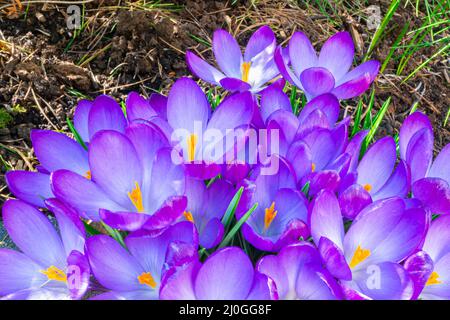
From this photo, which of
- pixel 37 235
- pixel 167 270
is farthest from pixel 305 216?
pixel 37 235

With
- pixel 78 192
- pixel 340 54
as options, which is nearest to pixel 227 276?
pixel 78 192

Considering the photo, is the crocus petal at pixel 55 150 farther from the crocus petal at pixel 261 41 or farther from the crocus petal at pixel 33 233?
the crocus petal at pixel 261 41

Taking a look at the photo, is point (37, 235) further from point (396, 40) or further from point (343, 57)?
point (396, 40)

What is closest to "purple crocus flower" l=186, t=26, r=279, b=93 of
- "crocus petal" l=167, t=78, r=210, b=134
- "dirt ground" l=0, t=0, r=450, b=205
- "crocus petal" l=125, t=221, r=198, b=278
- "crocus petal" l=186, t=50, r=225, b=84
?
"crocus petal" l=186, t=50, r=225, b=84

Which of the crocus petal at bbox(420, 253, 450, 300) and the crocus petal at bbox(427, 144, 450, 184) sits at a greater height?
the crocus petal at bbox(427, 144, 450, 184)

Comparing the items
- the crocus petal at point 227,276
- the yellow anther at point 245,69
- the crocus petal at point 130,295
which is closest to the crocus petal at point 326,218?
the crocus petal at point 227,276

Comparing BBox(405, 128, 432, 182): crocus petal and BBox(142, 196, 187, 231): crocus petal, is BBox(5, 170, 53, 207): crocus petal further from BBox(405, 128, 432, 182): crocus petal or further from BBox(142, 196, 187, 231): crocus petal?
BBox(405, 128, 432, 182): crocus petal
